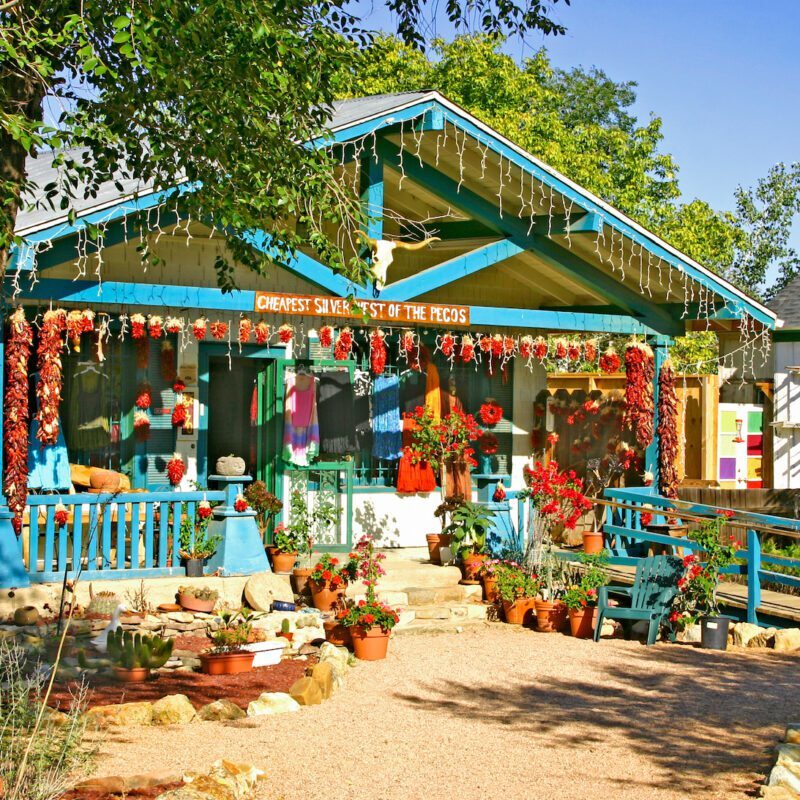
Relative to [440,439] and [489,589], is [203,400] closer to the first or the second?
[440,439]

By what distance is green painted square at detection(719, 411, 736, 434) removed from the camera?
19.2 m

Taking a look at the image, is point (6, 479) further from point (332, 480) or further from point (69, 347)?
point (332, 480)

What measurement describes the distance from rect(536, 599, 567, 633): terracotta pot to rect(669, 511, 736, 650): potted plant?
3.49 ft

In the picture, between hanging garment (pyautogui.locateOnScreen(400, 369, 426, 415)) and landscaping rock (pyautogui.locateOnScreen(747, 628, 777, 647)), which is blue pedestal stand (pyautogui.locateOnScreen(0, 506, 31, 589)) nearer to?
hanging garment (pyautogui.locateOnScreen(400, 369, 426, 415))

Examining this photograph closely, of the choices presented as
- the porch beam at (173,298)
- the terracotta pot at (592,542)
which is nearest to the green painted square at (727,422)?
the terracotta pot at (592,542)

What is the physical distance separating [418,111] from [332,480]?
4245mm

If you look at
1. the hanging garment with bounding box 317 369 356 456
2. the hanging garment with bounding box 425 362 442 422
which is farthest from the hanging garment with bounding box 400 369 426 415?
the hanging garment with bounding box 317 369 356 456

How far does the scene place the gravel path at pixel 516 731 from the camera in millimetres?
6816

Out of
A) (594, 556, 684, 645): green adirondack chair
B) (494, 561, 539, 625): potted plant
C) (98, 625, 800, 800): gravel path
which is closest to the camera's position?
(98, 625, 800, 800): gravel path

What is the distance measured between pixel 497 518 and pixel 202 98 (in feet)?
22.6

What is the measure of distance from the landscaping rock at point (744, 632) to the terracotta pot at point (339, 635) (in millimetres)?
3723

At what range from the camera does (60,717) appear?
702 centimetres

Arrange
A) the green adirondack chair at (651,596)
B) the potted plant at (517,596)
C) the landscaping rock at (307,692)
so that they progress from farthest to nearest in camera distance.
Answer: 1. the potted plant at (517,596)
2. the green adirondack chair at (651,596)
3. the landscaping rock at (307,692)

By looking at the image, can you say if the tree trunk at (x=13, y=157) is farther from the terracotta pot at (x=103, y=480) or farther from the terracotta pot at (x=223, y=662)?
the terracotta pot at (x=103, y=480)
